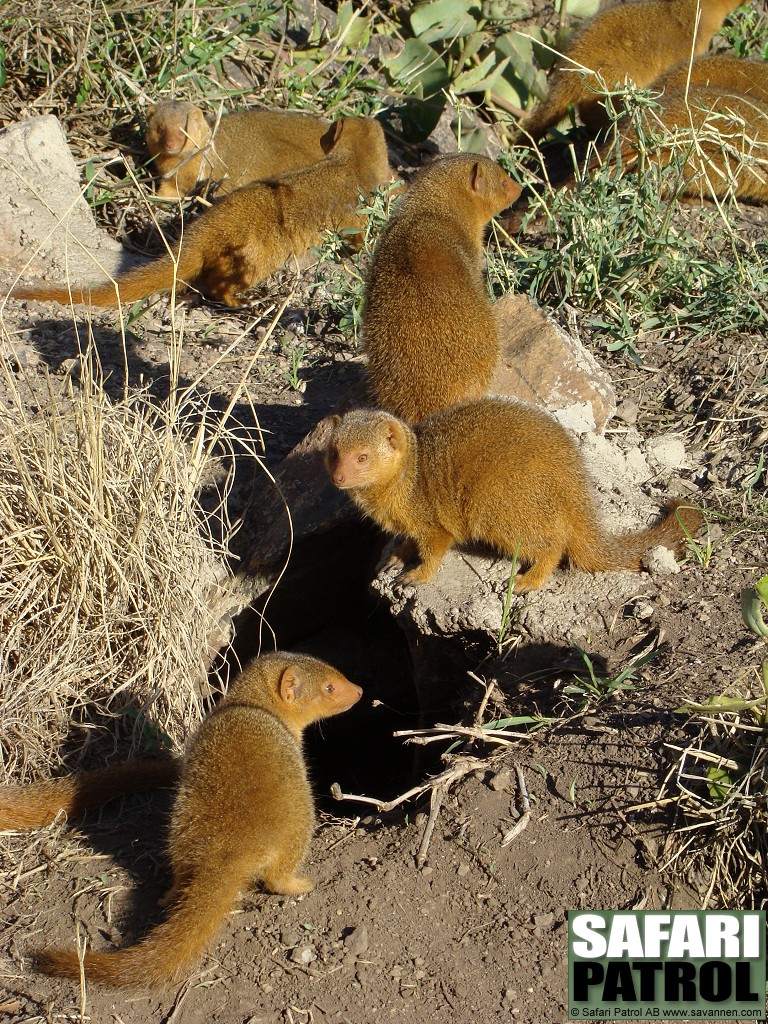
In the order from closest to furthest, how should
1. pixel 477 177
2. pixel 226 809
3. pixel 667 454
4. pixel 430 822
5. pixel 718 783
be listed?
pixel 718 783 < pixel 226 809 < pixel 430 822 < pixel 667 454 < pixel 477 177

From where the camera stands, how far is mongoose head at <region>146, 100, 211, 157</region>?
586 cm

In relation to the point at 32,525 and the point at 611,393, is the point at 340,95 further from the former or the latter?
the point at 32,525

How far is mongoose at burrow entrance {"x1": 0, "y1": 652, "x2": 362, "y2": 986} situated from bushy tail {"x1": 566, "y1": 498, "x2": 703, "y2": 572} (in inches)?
32.5

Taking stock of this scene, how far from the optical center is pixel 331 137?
5.96m

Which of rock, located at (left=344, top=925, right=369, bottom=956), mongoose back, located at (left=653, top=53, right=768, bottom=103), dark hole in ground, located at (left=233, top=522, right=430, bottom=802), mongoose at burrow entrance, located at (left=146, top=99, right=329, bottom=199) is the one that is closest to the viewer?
rock, located at (left=344, top=925, right=369, bottom=956)

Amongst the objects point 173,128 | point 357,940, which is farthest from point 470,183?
point 357,940

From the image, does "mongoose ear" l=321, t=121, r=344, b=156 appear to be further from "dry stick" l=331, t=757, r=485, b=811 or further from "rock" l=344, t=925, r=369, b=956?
"rock" l=344, t=925, r=369, b=956

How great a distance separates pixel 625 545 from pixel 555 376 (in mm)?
923

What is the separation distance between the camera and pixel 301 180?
5.68m

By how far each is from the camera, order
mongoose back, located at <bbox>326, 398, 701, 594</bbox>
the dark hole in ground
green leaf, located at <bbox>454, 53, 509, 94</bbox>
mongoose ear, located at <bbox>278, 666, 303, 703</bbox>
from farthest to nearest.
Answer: green leaf, located at <bbox>454, 53, 509, 94</bbox> → the dark hole in ground → mongoose back, located at <bbox>326, 398, 701, 594</bbox> → mongoose ear, located at <bbox>278, 666, 303, 703</bbox>

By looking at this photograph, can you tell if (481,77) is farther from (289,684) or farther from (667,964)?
(667,964)

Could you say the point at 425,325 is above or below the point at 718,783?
above

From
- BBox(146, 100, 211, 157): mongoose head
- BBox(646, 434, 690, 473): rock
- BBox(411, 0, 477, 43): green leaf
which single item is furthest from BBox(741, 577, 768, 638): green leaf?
BBox(411, 0, 477, 43): green leaf

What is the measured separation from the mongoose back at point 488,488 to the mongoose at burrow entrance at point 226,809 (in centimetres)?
60
